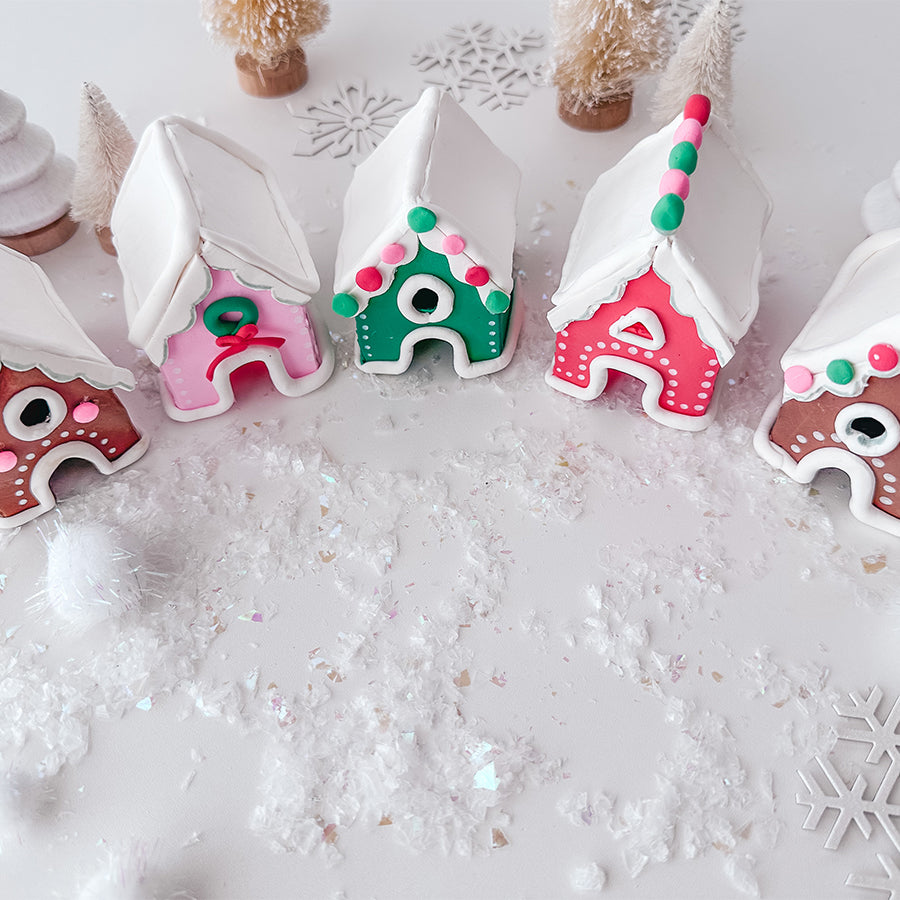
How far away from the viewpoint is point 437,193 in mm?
1407

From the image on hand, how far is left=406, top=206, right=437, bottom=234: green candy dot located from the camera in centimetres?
137

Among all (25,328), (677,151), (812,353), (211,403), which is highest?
(677,151)

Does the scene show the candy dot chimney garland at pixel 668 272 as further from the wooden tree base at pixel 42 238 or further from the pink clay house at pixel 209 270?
the wooden tree base at pixel 42 238

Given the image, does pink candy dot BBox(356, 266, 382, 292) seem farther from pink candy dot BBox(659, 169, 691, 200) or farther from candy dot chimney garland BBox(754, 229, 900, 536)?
candy dot chimney garland BBox(754, 229, 900, 536)

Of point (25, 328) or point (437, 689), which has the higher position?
point (25, 328)

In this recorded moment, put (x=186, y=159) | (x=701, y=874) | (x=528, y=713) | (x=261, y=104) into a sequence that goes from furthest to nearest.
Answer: (x=261, y=104), (x=186, y=159), (x=528, y=713), (x=701, y=874)

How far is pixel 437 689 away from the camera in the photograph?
1.35 meters

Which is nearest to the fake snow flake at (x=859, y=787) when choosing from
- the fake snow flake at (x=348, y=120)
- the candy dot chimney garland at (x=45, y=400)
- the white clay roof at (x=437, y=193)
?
the white clay roof at (x=437, y=193)

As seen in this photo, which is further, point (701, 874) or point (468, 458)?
point (468, 458)

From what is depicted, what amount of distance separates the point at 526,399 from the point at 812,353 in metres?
0.51

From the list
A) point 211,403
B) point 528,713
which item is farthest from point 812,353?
point 211,403

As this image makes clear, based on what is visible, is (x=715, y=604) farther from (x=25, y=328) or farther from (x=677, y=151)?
(x=25, y=328)

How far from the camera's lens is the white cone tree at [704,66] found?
5.46 ft

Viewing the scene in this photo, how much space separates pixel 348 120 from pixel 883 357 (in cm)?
135
